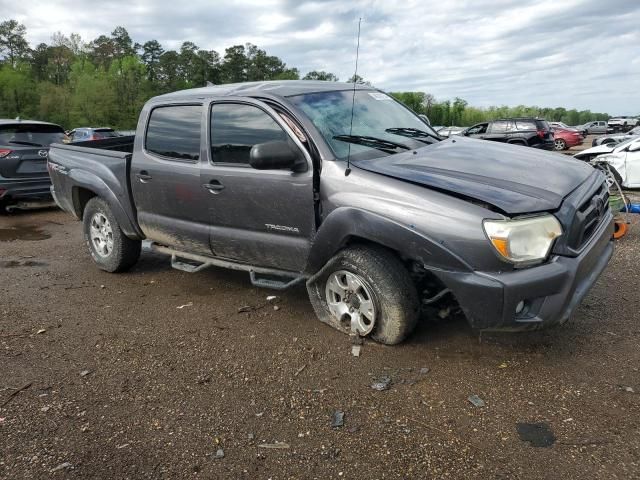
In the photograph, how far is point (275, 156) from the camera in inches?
137

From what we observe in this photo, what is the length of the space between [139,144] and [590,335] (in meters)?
4.19

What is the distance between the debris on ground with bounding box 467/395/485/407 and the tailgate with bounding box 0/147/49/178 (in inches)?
335

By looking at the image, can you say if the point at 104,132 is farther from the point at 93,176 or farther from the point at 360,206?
the point at 360,206

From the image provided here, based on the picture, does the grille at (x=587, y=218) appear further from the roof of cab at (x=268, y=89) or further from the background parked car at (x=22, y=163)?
the background parked car at (x=22, y=163)

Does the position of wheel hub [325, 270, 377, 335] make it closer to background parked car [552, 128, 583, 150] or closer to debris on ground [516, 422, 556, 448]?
debris on ground [516, 422, 556, 448]

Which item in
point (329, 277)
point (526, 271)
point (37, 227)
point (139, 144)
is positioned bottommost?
point (37, 227)

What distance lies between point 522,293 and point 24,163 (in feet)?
29.2

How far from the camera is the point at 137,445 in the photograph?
106 inches

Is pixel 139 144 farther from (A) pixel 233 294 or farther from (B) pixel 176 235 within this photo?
(A) pixel 233 294

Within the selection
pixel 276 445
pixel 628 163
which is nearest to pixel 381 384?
pixel 276 445

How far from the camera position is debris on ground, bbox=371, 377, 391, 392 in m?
3.13

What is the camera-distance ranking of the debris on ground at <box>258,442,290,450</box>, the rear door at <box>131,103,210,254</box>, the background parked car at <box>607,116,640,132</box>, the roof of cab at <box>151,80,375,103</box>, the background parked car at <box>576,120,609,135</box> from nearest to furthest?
the debris on ground at <box>258,442,290,450</box>
the roof of cab at <box>151,80,375,103</box>
the rear door at <box>131,103,210,254</box>
the background parked car at <box>607,116,640,132</box>
the background parked car at <box>576,120,609,135</box>

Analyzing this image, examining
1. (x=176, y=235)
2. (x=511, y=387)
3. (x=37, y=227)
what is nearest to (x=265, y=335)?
(x=176, y=235)

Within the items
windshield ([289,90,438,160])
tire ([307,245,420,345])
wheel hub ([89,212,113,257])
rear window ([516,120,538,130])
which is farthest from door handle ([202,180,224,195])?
rear window ([516,120,538,130])
